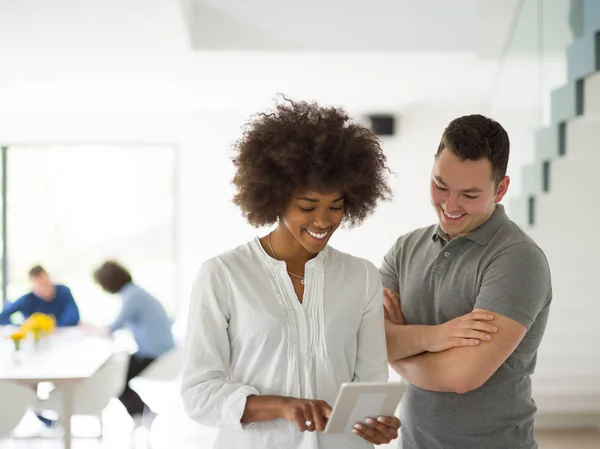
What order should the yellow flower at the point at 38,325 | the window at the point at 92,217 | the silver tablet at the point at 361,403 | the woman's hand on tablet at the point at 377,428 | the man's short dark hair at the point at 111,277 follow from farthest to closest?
the window at the point at 92,217 → the man's short dark hair at the point at 111,277 → the yellow flower at the point at 38,325 → the woman's hand on tablet at the point at 377,428 → the silver tablet at the point at 361,403

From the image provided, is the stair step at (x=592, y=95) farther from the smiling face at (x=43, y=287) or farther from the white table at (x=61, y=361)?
the smiling face at (x=43, y=287)

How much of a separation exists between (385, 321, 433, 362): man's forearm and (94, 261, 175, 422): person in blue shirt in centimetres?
380

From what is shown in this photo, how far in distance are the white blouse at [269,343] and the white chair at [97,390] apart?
127 inches

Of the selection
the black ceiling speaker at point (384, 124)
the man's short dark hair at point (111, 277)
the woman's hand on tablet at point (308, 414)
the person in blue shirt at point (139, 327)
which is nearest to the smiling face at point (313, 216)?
the woman's hand on tablet at point (308, 414)

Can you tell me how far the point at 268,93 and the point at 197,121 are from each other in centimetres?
151

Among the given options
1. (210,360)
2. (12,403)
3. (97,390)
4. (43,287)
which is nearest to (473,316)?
(210,360)

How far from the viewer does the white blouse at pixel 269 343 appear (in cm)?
169

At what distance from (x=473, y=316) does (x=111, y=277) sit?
4.28m

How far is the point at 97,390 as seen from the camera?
4949 mm

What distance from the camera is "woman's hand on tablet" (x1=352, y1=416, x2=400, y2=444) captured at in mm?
1661

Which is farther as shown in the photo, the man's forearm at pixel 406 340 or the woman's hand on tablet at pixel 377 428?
the man's forearm at pixel 406 340

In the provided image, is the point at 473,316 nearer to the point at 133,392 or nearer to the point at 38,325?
the point at 38,325

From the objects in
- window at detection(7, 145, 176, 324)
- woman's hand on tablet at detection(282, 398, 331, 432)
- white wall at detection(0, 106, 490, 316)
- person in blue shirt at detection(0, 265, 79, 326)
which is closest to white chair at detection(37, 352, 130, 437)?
person in blue shirt at detection(0, 265, 79, 326)

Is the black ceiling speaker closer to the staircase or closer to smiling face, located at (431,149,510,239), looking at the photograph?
the staircase
